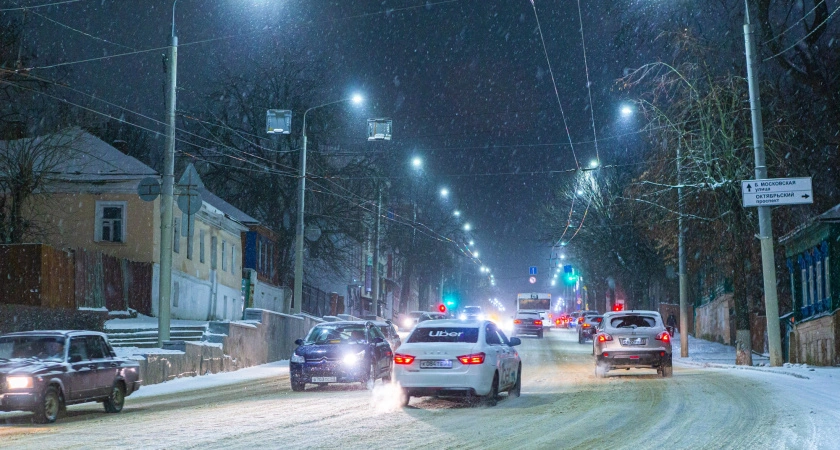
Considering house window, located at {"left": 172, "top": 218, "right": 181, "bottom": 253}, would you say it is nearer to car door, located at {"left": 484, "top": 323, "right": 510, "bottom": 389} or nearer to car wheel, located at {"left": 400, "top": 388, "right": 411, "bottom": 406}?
car door, located at {"left": 484, "top": 323, "right": 510, "bottom": 389}

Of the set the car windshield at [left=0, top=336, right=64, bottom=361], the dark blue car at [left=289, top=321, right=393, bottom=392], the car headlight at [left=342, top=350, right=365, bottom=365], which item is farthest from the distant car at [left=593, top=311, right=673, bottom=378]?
the car windshield at [left=0, top=336, right=64, bottom=361]

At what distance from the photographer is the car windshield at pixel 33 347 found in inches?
619

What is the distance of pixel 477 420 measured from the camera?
45.5ft

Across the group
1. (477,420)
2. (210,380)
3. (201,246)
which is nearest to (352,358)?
(210,380)

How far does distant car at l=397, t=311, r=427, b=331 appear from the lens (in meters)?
57.6

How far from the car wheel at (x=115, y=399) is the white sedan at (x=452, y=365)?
4707mm

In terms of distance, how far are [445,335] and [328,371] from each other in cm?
490

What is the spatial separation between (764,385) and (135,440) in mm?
13285

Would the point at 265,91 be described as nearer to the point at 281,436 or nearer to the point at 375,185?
the point at 375,185

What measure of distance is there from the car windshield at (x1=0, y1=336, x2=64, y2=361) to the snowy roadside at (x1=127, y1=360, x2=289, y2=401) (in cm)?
429

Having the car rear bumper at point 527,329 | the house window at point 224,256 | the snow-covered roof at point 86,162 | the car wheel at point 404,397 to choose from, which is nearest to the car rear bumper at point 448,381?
the car wheel at point 404,397

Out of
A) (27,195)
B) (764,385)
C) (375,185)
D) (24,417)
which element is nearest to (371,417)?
(24,417)

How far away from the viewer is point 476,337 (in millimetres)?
16766

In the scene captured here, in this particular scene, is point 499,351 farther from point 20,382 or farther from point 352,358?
point 20,382
